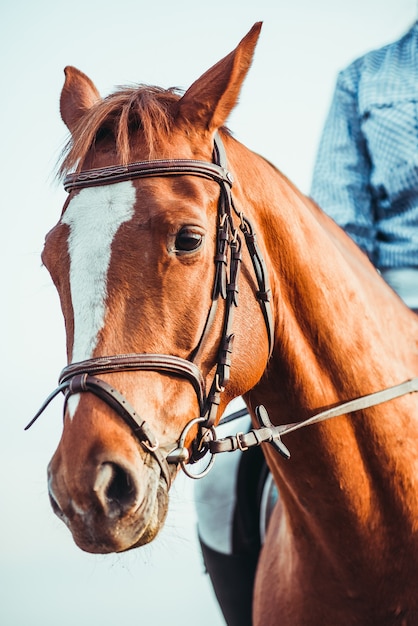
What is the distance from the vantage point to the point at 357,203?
170 inches

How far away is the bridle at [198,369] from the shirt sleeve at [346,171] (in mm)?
1732

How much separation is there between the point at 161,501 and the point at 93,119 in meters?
1.34

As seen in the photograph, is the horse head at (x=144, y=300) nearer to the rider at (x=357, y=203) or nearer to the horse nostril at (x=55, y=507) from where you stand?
the horse nostril at (x=55, y=507)

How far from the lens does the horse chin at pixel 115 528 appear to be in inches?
78.1

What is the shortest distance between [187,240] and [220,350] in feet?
1.26

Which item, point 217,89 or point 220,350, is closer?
point 220,350

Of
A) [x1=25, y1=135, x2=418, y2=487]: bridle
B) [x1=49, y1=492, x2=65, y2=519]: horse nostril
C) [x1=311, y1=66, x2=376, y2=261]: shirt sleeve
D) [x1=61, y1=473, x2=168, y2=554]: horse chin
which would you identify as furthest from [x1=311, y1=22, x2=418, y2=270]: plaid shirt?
[x1=49, y1=492, x2=65, y2=519]: horse nostril

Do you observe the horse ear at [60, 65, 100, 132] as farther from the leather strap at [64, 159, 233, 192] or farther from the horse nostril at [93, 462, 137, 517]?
the horse nostril at [93, 462, 137, 517]

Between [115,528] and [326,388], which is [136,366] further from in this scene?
[326,388]

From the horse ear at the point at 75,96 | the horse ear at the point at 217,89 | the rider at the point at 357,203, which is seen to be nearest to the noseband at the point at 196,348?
the horse ear at the point at 217,89

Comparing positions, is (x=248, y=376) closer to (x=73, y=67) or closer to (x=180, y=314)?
(x=180, y=314)

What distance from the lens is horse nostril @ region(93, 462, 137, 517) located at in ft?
6.42

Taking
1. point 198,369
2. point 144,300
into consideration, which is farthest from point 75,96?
point 198,369

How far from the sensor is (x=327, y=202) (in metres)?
4.35
